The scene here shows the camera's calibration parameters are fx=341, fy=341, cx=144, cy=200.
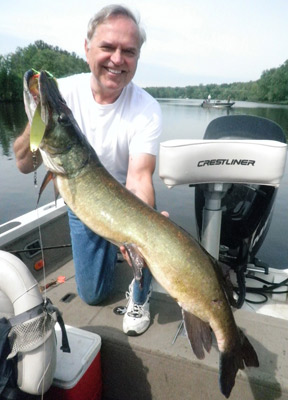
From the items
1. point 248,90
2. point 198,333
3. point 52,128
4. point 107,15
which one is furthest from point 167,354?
point 248,90

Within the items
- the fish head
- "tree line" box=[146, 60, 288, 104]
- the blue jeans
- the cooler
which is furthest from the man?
"tree line" box=[146, 60, 288, 104]

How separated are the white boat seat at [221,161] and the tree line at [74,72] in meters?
32.6

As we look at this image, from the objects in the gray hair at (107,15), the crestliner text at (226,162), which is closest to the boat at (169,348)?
the crestliner text at (226,162)

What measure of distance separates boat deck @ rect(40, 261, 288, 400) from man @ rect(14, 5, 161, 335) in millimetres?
133

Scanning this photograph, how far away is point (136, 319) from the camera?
96.8 inches

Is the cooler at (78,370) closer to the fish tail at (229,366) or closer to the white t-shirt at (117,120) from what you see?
the fish tail at (229,366)

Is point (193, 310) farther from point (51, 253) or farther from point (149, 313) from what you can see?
point (51, 253)

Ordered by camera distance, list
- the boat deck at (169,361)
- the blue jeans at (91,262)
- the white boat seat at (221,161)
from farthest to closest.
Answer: the blue jeans at (91,262) < the white boat seat at (221,161) < the boat deck at (169,361)

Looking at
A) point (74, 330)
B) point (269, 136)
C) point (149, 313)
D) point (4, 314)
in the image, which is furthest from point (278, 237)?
point (4, 314)

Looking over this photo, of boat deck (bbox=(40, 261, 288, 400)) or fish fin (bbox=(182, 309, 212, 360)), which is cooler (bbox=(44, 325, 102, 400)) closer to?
→ boat deck (bbox=(40, 261, 288, 400))

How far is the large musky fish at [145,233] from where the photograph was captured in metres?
1.75

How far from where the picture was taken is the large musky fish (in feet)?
5.76

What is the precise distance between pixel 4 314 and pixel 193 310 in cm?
106

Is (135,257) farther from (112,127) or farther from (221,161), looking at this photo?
(112,127)
